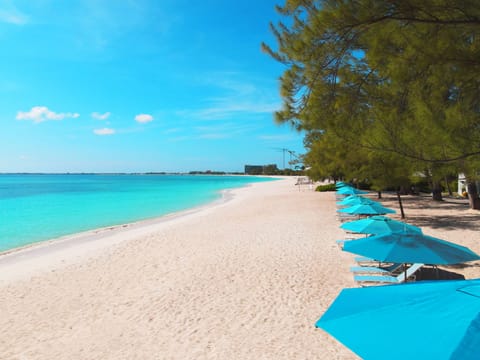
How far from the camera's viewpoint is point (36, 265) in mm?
10680

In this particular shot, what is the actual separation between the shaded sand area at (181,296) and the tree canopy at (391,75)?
3.21m

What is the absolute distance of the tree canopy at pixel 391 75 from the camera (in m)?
4.15

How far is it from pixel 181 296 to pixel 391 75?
5.78m

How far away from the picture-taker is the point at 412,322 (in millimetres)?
2148

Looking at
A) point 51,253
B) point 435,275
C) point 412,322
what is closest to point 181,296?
point 435,275

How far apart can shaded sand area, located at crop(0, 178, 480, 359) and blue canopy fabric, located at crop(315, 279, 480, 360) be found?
2558mm

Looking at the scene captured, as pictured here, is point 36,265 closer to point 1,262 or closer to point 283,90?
point 1,262

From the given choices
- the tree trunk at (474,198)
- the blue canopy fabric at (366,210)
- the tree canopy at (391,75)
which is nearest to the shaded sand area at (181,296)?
the blue canopy fabric at (366,210)

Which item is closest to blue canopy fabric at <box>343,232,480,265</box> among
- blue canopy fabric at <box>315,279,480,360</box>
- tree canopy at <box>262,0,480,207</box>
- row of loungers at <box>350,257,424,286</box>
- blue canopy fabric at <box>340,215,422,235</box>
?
row of loungers at <box>350,257,424,286</box>

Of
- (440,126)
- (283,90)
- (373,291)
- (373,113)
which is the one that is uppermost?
(283,90)

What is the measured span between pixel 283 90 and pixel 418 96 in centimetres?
226

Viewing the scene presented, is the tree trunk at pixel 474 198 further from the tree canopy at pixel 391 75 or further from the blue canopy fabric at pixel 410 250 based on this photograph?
the tree canopy at pixel 391 75

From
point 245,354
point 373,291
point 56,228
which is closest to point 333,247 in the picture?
point 245,354

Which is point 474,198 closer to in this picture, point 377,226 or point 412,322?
point 377,226
